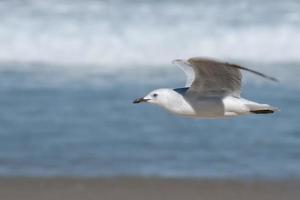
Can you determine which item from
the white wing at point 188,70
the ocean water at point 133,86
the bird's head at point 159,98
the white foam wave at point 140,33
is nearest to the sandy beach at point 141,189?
the ocean water at point 133,86

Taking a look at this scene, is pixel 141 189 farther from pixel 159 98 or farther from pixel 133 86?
pixel 133 86

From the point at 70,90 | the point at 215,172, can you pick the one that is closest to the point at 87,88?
the point at 70,90

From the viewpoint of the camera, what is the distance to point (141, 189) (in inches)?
352

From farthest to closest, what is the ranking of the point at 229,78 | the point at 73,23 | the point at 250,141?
the point at 73,23 → the point at 250,141 → the point at 229,78

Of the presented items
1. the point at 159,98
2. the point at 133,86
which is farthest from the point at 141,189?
the point at 133,86

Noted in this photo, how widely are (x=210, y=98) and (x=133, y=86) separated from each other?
17.7 feet

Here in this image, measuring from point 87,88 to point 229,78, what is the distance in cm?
551

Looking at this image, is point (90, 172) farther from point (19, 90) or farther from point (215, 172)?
point (19, 90)

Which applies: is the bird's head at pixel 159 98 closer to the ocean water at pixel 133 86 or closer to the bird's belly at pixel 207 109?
the bird's belly at pixel 207 109

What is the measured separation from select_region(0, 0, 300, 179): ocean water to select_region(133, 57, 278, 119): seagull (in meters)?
1.88

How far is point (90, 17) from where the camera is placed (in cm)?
1695

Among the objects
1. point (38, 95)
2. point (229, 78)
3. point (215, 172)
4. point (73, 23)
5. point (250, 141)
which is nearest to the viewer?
point (229, 78)

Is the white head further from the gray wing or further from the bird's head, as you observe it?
the gray wing

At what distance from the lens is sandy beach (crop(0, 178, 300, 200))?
8.76m
